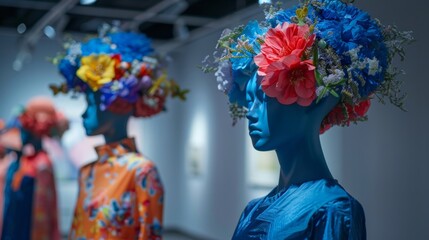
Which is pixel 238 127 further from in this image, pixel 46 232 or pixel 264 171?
pixel 46 232

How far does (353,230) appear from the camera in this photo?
213 centimetres

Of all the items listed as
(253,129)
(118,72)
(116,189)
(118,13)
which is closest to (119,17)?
(118,13)

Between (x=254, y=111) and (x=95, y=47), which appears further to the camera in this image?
(x=95, y=47)

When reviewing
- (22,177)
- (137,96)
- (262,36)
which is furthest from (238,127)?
(262,36)

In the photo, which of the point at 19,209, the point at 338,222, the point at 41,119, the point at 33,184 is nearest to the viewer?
the point at 338,222

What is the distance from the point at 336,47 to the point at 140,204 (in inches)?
70.5

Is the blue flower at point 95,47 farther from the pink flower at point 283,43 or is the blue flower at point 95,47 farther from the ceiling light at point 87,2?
the ceiling light at point 87,2

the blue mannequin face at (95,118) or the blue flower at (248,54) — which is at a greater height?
the blue flower at (248,54)

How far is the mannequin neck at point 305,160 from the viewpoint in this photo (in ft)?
7.72

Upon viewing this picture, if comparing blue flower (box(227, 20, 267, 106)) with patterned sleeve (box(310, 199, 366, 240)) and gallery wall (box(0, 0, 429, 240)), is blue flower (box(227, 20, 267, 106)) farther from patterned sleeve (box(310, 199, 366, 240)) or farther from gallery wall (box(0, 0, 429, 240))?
gallery wall (box(0, 0, 429, 240))

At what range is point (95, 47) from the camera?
4043 mm

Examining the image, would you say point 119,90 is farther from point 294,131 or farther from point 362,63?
point 362,63

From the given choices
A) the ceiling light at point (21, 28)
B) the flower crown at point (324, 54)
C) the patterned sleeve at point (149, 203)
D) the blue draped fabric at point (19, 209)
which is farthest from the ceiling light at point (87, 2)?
the flower crown at point (324, 54)

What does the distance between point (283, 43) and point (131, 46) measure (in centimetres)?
198
